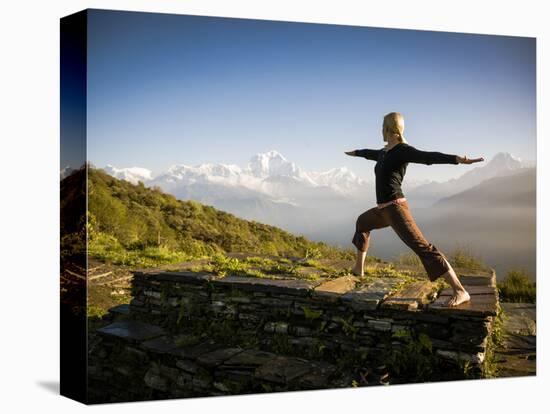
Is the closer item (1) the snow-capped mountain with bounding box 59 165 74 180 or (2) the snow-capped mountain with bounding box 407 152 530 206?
(1) the snow-capped mountain with bounding box 59 165 74 180

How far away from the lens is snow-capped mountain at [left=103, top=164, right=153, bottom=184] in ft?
24.9

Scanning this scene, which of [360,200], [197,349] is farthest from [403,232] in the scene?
[197,349]

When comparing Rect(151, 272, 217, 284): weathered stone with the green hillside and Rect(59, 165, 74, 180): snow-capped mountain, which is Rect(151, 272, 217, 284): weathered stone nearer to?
the green hillside

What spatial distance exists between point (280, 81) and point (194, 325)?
2.86 meters

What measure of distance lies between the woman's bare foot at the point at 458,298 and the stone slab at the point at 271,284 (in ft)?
4.51

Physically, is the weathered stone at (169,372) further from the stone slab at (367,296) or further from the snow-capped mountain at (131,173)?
the snow-capped mountain at (131,173)

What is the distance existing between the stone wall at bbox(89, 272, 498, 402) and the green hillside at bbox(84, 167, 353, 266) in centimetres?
111

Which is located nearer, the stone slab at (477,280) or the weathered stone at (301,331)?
the weathered stone at (301,331)

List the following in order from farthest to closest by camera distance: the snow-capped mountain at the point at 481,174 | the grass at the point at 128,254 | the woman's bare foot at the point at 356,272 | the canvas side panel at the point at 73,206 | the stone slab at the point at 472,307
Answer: the snow-capped mountain at the point at 481,174
the woman's bare foot at the point at 356,272
the grass at the point at 128,254
the stone slab at the point at 472,307
the canvas side panel at the point at 73,206

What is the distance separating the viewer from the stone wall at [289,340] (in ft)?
24.5

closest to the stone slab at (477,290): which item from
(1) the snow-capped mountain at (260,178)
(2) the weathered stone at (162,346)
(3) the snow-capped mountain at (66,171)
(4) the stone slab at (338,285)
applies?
(4) the stone slab at (338,285)

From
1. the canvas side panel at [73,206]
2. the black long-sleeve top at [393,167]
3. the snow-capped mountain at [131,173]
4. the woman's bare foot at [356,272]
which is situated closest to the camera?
the canvas side panel at [73,206]

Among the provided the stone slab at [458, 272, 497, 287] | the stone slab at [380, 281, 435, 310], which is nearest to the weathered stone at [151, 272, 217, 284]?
the stone slab at [380, 281, 435, 310]

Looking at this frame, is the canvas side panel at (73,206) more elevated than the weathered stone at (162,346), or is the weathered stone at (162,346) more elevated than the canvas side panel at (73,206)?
the canvas side panel at (73,206)
